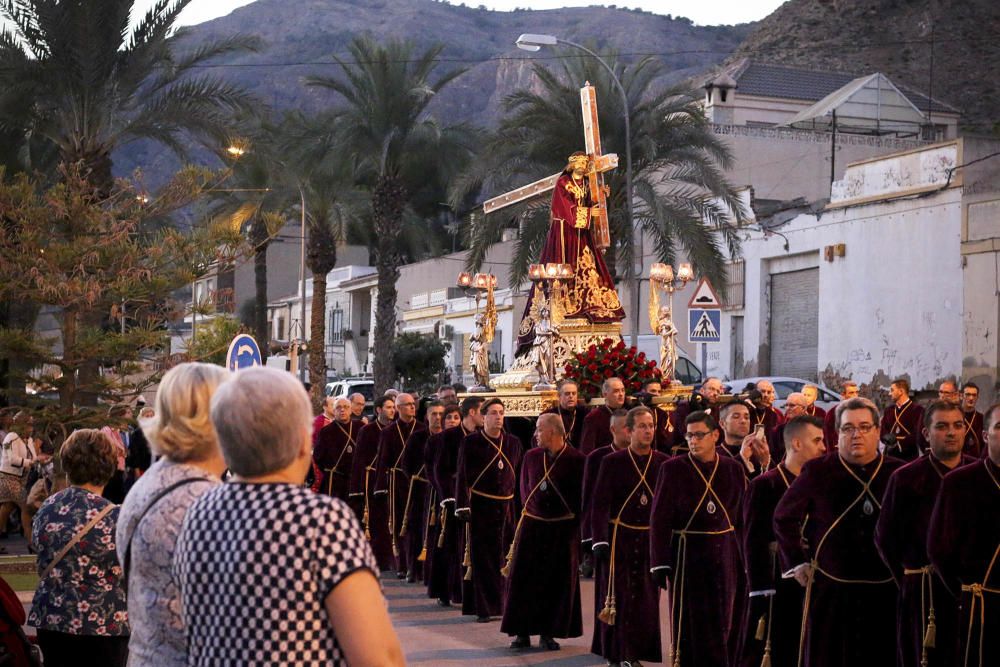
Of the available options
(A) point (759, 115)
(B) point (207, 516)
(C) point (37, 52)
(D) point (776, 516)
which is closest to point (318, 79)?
(C) point (37, 52)

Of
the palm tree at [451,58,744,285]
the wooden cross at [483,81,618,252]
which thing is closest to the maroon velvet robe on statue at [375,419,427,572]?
the wooden cross at [483,81,618,252]

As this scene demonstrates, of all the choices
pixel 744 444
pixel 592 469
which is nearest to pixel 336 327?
pixel 592 469

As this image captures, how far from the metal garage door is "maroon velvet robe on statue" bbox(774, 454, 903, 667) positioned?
Result: 28742 mm

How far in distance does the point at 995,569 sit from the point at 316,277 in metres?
35.2

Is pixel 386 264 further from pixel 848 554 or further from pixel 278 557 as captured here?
pixel 278 557

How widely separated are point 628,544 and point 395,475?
6.94 meters

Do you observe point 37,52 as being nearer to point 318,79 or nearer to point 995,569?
point 318,79

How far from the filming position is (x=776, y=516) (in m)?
8.48

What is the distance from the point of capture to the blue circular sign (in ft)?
Result: 33.0

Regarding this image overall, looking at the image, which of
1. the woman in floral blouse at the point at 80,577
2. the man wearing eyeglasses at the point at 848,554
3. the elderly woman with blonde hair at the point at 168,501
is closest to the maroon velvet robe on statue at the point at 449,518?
Answer: the man wearing eyeglasses at the point at 848,554

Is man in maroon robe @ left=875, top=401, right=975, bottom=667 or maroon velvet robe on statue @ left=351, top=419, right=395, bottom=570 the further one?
maroon velvet robe on statue @ left=351, top=419, right=395, bottom=570

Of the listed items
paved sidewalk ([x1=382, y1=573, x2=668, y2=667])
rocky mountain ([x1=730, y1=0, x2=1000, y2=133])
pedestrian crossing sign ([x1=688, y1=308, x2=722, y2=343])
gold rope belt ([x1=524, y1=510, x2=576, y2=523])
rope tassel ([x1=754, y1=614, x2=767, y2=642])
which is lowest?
paved sidewalk ([x1=382, y1=573, x2=668, y2=667])

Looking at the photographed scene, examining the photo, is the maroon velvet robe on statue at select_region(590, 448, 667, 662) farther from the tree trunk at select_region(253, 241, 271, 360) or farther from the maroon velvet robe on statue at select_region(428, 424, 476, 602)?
the tree trunk at select_region(253, 241, 271, 360)

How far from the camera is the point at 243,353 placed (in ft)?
33.6
